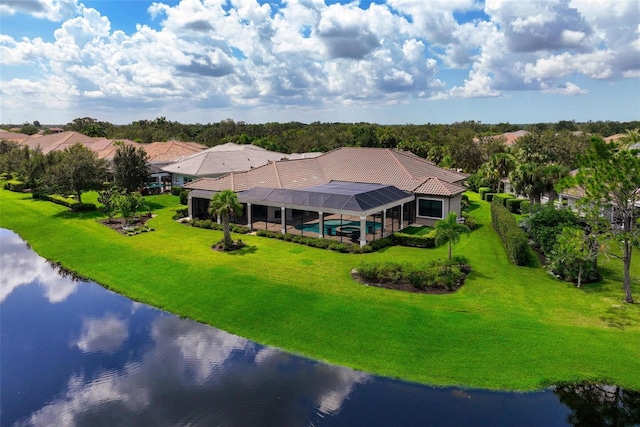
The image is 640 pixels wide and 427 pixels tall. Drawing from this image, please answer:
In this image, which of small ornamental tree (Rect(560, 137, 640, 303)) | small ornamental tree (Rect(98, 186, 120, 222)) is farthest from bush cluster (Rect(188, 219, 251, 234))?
small ornamental tree (Rect(560, 137, 640, 303))

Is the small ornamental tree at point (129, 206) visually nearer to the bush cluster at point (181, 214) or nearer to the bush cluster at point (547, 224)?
the bush cluster at point (181, 214)

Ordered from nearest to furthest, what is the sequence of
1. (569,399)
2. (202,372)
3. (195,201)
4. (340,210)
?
(569,399) → (202,372) → (340,210) → (195,201)

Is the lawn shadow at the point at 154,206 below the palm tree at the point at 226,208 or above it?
below

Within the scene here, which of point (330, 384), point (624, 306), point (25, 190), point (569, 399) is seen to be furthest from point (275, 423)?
point (25, 190)

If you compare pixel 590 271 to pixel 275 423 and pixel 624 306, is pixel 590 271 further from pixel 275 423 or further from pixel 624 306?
pixel 275 423

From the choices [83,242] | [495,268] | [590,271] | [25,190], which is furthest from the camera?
[25,190]

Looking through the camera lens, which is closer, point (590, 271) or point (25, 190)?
point (590, 271)

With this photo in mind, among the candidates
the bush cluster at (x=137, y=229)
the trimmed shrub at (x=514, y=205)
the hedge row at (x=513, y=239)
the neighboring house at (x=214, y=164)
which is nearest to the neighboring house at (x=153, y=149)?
the neighboring house at (x=214, y=164)

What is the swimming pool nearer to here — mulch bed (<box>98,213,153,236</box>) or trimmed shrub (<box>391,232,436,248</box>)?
trimmed shrub (<box>391,232,436,248</box>)
